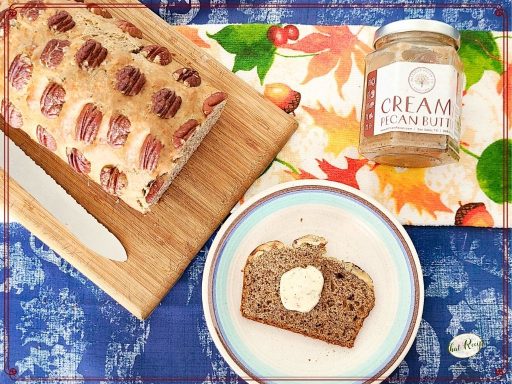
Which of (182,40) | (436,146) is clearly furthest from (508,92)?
(182,40)

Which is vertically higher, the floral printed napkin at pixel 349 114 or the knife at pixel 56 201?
the floral printed napkin at pixel 349 114

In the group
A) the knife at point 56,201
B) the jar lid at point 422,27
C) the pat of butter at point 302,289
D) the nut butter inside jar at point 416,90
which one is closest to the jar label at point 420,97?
the nut butter inside jar at point 416,90

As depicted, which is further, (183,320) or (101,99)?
(183,320)

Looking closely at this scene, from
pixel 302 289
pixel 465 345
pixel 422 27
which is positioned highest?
pixel 422 27

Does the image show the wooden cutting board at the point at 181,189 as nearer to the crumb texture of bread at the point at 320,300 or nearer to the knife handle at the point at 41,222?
the knife handle at the point at 41,222

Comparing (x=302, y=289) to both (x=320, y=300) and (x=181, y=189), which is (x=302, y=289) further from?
(x=181, y=189)

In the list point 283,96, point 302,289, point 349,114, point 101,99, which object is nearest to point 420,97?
point 349,114

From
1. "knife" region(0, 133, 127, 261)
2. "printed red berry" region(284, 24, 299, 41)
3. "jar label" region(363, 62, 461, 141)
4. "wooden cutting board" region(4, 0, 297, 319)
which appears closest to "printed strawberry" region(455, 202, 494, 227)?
"jar label" region(363, 62, 461, 141)
